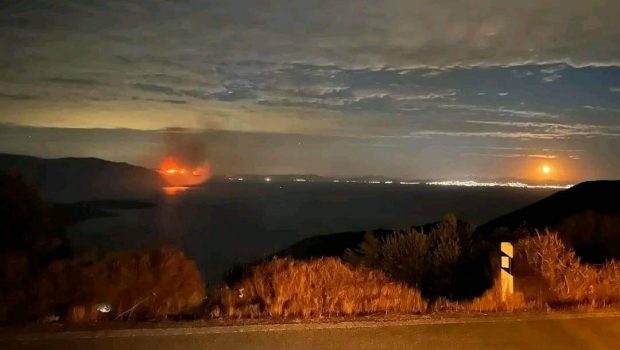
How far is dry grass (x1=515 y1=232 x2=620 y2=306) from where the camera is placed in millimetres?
12164

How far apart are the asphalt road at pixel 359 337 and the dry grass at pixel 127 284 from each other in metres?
1.91

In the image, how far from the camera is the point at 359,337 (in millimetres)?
8680

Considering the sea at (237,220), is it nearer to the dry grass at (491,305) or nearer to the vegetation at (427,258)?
the vegetation at (427,258)

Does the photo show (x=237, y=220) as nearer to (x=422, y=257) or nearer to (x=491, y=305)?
(x=422, y=257)

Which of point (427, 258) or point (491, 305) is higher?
point (427, 258)

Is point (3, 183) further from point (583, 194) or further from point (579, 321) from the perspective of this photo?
Result: point (583, 194)

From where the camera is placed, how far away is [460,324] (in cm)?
952

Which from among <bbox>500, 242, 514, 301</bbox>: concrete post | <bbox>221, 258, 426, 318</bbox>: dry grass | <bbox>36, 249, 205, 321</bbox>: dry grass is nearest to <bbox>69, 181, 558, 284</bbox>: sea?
<bbox>36, 249, 205, 321</bbox>: dry grass

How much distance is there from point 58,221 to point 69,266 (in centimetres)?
377

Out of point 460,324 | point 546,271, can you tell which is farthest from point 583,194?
point 460,324

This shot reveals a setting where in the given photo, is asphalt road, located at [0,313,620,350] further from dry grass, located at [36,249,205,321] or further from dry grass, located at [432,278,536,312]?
dry grass, located at [36,249,205,321]

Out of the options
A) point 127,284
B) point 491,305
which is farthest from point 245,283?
point 491,305

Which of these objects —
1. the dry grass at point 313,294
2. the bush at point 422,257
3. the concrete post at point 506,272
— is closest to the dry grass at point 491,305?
the concrete post at point 506,272

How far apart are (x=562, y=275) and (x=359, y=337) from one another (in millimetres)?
5900
